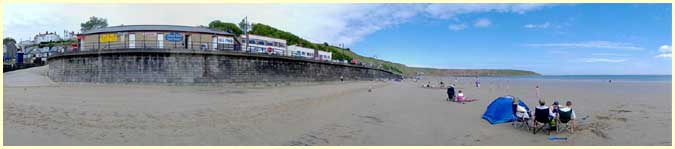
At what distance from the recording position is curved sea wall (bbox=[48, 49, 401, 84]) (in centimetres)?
2238

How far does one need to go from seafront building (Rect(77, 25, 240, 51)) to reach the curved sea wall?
259cm

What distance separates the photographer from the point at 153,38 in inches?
1066

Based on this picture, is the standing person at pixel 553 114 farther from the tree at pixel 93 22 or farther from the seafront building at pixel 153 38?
the tree at pixel 93 22

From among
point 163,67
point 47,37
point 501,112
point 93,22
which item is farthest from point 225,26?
point 501,112

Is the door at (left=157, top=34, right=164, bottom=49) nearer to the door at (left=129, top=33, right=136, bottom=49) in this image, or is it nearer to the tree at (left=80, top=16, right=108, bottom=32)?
the door at (left=129, top=33, right=136, bottom=49)

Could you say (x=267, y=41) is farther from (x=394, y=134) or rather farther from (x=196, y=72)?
(x=394, y=134)

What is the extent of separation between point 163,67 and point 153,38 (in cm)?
616

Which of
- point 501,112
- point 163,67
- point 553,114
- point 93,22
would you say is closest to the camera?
point 553,114

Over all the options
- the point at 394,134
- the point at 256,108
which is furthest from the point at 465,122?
the point at 256,108

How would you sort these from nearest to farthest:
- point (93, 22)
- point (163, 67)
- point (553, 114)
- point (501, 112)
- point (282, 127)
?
point (553, 114) → point (282, 127) → point (501, 112) → point (163, 67) → point (93, 22)

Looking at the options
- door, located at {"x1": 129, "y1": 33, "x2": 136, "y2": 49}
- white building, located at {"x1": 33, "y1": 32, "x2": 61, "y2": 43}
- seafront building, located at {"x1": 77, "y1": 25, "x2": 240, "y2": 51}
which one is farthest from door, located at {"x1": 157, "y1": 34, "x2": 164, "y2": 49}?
white building, located at {"x1": 33, "y1": 32, "x2": 61, "y2": 43}

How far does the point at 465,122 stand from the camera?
9.39 meters

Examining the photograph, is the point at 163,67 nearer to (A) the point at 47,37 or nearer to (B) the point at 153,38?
(B) the point at 153,38

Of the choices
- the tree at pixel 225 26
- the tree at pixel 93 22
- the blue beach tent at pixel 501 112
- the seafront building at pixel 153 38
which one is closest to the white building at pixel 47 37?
the tree at pixel 93 22
